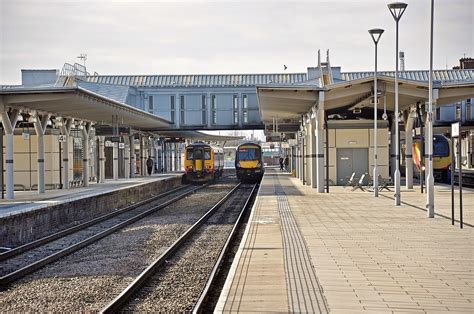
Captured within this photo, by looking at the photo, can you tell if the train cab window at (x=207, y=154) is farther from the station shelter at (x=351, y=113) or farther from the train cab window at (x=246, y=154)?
the station shelter at (x=351, y=113)

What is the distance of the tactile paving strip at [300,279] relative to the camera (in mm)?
7422

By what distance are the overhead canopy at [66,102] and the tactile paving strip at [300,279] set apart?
12745 mm

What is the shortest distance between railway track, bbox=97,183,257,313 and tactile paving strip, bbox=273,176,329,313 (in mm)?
1166

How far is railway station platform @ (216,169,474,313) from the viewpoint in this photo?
24.9ft

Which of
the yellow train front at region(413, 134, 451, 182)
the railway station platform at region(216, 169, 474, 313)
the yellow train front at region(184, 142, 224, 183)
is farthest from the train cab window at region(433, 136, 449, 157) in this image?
the railway station platform at region(216, 169, 474, 313)

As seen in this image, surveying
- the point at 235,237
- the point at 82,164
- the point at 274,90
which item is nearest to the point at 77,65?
the point at 82,164

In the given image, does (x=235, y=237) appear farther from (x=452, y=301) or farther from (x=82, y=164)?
(x=82, y=164)

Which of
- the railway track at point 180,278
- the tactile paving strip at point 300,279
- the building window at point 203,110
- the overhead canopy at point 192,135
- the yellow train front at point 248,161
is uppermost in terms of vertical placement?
the building window at point 203,110

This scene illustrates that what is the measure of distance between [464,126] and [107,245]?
3470cm

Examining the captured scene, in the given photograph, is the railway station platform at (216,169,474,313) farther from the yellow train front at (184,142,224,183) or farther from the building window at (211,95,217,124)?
the building window at (211,95,217,124)

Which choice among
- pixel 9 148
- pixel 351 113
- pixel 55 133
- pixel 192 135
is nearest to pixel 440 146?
pixel 351 113

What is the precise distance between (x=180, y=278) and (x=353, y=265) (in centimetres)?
280

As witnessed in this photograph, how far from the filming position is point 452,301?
7586mm

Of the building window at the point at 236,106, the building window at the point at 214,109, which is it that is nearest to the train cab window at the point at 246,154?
the building window at the point at 236,106
